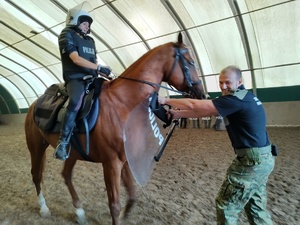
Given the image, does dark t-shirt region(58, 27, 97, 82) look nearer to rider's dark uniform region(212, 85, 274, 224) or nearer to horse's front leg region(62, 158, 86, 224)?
horse's front leg region(62, 158, 86, 224)

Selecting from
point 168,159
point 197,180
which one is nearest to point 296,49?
point 168,159

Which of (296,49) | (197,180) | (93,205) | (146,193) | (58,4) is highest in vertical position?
(296,49)

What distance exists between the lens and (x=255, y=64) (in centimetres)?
988

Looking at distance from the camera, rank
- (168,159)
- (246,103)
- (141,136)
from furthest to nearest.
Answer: (168,159) < (141,136) < (246,103)

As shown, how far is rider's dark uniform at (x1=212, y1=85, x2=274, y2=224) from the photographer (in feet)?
5.97

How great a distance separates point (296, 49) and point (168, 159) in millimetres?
6936

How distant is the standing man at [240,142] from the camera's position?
1821mm

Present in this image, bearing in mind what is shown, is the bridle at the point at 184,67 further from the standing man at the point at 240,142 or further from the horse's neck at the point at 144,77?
the standing man at the point at 240,142

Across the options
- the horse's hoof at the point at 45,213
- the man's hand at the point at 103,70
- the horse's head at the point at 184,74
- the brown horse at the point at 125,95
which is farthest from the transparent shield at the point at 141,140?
the horse's hoof at the point at 45,213

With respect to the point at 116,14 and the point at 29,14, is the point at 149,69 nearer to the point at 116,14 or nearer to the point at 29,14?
the point at 116,14

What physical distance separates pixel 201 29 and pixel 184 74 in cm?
820

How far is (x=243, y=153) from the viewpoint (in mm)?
1876

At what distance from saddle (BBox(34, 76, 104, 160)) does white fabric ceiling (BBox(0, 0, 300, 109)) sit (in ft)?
24.2

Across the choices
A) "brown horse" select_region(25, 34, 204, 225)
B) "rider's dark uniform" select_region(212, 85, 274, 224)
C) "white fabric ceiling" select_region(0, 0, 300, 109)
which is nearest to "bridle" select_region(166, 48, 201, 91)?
"brown horse" select_region(25, 34, 204, 225)
